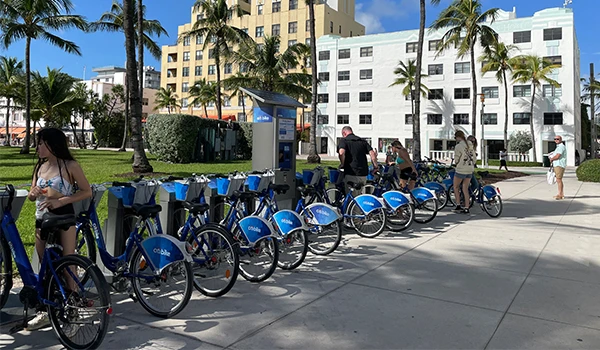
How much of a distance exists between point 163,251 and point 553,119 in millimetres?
48465

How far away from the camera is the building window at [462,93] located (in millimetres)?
48666

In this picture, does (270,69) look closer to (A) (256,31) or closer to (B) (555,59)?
(B) (555,59)

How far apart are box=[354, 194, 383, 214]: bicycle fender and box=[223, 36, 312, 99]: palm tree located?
984 inches

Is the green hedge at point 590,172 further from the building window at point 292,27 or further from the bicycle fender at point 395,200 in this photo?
the building window at point 292,27

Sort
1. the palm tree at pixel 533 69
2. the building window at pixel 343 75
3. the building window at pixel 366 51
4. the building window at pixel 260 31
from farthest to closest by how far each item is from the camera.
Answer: the building window at pixel 260 31
the building window at pixel 343 75
the building window at pixel 366 51
the palm tree at pixel 533 69

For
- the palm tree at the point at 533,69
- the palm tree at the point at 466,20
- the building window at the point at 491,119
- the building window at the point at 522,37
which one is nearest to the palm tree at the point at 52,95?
the palm tree at the point at 466,20

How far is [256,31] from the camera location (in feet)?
219

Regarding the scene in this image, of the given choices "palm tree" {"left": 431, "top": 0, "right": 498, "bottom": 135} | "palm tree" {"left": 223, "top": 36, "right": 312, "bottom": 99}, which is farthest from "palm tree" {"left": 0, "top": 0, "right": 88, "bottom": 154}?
"palm tree" {"left": 431, "top": 0, "right": 498, "bottom": 135}

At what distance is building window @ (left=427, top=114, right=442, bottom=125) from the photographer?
166 ft

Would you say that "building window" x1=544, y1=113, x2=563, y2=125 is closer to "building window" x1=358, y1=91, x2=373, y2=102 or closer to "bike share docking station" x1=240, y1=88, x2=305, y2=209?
"building window" x1=358, y1=91, x2=373, y2=102

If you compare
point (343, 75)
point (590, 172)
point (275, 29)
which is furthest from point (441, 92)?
point (590, 172)

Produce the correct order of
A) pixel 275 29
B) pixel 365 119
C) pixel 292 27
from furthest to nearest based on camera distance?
1. pixel 275 29
2. pixel 292 27
3. pixel 365 119

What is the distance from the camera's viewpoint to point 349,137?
28.0 feet

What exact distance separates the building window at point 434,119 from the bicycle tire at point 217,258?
1926 inches
